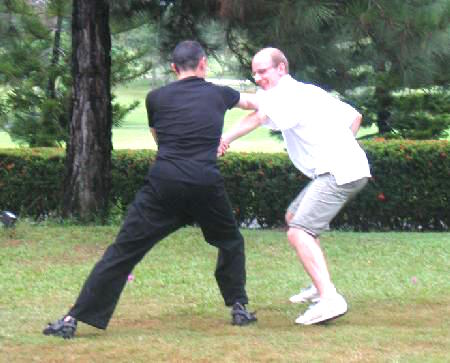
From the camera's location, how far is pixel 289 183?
37.3ft

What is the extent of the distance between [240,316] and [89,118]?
17.4ft

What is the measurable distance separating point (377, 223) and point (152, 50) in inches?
134

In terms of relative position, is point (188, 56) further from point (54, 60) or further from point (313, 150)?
point (54, 60)

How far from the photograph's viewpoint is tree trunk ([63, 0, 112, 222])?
10477mm

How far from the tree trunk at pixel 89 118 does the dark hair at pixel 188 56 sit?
5.04 m

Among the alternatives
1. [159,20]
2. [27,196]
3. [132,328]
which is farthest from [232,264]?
[27,196]

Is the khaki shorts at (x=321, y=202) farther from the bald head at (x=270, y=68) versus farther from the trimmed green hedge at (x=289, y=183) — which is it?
the trimmed green hedge at (x=289, y=183)

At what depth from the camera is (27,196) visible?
11.9m

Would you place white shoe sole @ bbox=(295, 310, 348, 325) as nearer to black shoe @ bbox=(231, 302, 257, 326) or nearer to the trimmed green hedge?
black shoe @ bbox=(231, 302, 257, 326)

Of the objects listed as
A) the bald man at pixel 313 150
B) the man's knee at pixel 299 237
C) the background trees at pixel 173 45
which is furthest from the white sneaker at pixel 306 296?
the background trees at pixel 173 45

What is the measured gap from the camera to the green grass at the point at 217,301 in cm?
524

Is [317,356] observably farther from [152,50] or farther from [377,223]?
[152,50]

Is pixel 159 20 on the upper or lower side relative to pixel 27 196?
upper

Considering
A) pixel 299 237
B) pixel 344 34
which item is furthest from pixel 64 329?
pixel 344 34
